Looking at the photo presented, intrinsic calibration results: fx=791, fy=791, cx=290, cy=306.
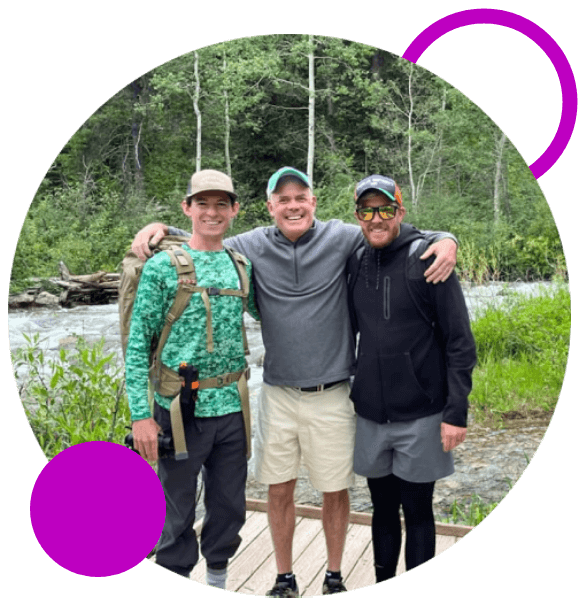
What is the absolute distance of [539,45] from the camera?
4426mm

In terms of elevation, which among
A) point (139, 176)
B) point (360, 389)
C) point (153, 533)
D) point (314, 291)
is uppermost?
point (139, 176)

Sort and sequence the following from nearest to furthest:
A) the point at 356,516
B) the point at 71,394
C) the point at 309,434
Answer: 1. the point at 309,434
2. the point at 356,516
3. the point at 71,394

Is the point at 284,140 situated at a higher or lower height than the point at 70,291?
higher

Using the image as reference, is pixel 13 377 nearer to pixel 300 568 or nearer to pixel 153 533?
pixel 153 533

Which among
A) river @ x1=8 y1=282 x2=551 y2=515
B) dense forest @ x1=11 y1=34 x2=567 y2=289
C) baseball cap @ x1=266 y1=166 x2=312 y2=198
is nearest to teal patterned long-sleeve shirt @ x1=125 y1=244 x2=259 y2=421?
river @ x1=8 y1=282 x2=551 y2=515

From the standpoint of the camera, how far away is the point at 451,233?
13.6 ft

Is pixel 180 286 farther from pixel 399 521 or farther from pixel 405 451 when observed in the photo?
pixel 399 521

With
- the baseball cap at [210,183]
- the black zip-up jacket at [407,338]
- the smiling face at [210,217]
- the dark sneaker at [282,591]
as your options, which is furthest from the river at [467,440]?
the baseball cap at [210,183]

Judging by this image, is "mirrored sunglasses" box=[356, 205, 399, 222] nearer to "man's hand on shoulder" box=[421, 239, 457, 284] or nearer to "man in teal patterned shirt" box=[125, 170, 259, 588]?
"man's hand on shoulder" box=[421, 239, 457, 284]

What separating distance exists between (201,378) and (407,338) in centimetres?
104

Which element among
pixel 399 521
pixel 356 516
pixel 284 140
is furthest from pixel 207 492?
pixel 284 140

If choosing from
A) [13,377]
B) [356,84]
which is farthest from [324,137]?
[13,377]

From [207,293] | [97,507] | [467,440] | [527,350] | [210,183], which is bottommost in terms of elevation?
[97,507]

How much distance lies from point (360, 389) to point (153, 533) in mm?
1303
